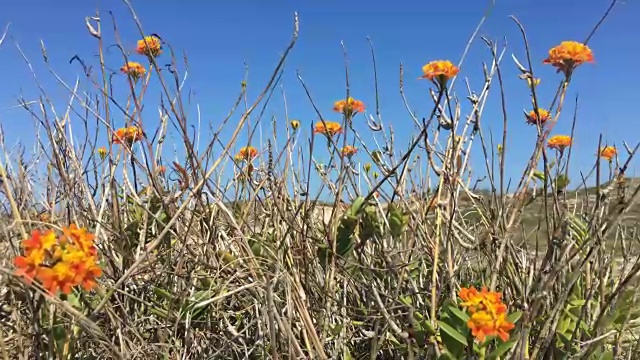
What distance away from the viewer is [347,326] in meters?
1.31

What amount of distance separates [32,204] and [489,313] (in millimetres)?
1165

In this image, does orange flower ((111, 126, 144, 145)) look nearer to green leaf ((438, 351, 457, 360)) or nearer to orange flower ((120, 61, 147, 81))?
orange flower ((120, 61, 147, 81))

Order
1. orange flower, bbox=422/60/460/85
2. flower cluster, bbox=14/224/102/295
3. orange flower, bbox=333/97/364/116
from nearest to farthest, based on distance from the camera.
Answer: flower cluster, bbox=14/224/102/295
orange flower, bbox=422/60/460/85
orange flower, bbox=333/97/364/116

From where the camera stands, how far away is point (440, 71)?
1113 mm

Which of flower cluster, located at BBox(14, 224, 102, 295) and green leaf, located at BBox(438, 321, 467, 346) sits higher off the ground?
flower cluster, located at BBox(14, 224, 102, 295)

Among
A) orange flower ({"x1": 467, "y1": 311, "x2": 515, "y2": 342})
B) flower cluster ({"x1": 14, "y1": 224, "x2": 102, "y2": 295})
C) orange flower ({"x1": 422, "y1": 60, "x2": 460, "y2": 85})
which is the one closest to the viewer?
flower cluster ({"x1": 14, "y1": 224, "x2": 102, "y2": 295})

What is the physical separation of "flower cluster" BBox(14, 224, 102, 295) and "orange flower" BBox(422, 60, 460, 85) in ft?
2.24

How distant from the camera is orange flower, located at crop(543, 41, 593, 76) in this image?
1.15m

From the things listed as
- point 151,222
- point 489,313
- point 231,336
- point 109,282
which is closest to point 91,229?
point 151,222

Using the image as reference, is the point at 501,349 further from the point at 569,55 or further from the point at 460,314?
the point at 569,55

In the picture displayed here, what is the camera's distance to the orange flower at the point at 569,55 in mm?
1147

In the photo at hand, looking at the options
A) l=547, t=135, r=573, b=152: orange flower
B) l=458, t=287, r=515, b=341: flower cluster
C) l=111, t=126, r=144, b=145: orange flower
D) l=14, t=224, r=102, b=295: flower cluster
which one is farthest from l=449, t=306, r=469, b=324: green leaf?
l=111, t=126, r=144, b=145: orange flower

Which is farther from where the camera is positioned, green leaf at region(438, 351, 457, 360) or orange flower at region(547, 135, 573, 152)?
orange flower at region(547, 135, 573, 152)

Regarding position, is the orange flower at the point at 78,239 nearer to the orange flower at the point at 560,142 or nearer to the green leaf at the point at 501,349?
the green leaf at the point at 501,349
